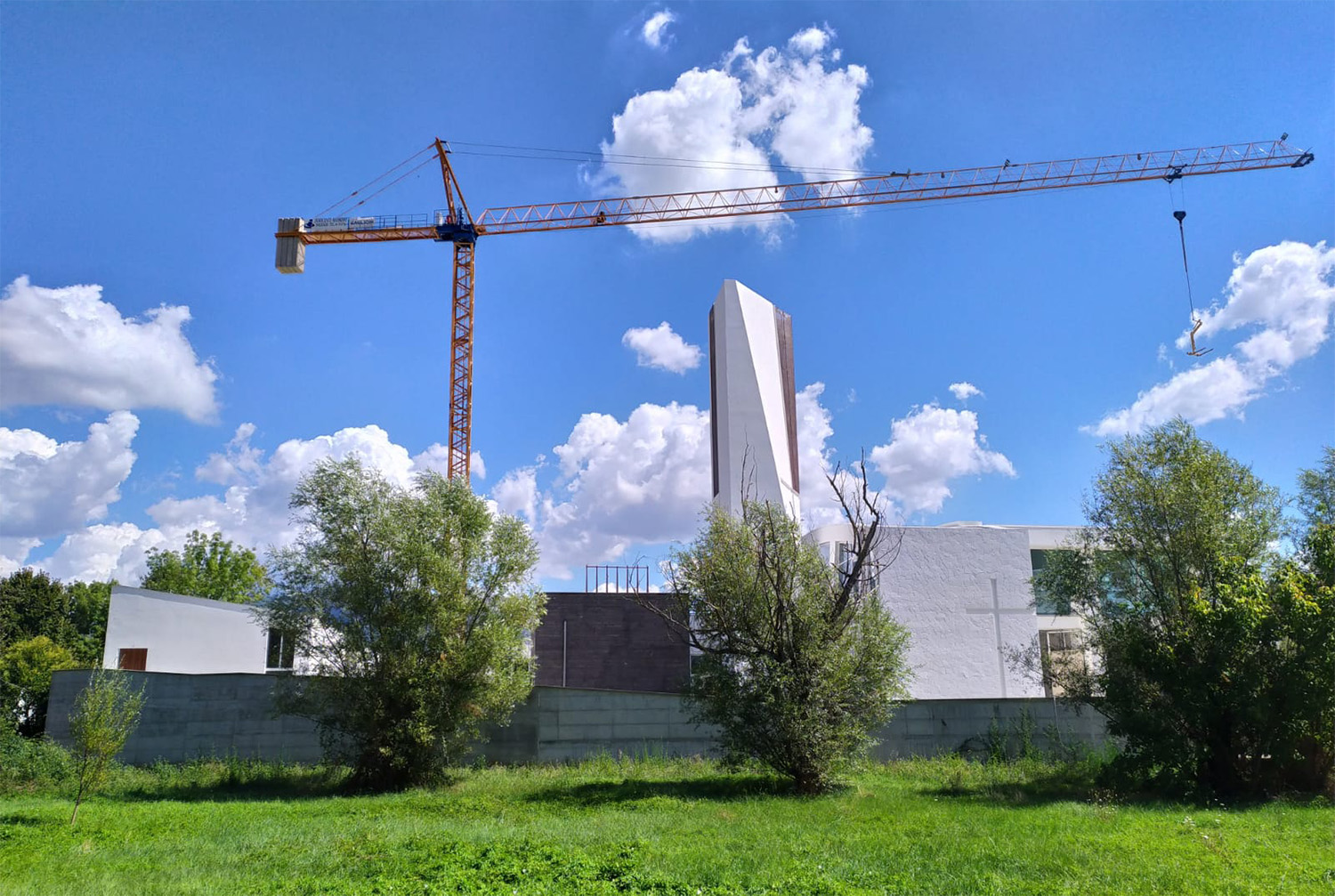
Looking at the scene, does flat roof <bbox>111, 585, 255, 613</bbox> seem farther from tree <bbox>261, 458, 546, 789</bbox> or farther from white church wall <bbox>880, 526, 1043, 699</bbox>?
white church wall <bbox>880, 526, 1043, 699</bbox>

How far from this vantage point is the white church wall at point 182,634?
32.5 metres

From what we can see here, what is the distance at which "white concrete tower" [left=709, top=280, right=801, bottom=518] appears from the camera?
4094 cm

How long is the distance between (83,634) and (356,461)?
41.0 meters

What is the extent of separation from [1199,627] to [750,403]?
24.9 metres

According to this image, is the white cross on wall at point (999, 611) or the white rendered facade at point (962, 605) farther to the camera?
the white cross on wall at point (999, 611)

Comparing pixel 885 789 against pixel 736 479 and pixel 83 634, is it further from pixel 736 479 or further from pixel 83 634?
pixel 83 634

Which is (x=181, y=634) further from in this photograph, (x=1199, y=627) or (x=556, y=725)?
(x=1199, y=627)

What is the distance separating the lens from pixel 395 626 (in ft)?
68.3

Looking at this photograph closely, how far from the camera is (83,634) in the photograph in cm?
5156

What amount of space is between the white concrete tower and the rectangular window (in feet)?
77.9

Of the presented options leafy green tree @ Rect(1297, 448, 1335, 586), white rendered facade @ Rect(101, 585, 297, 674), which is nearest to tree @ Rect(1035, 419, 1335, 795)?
leafy green tree @ Rect(1297, 448, 1335, 586)

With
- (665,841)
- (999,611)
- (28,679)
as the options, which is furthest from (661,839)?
(28,679)

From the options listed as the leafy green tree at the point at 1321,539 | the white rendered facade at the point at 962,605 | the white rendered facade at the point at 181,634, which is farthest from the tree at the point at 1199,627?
the white rendered facade at the point at 181,634

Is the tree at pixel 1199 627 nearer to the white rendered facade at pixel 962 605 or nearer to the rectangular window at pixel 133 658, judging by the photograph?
the white rendered facade at pixel 962 605
